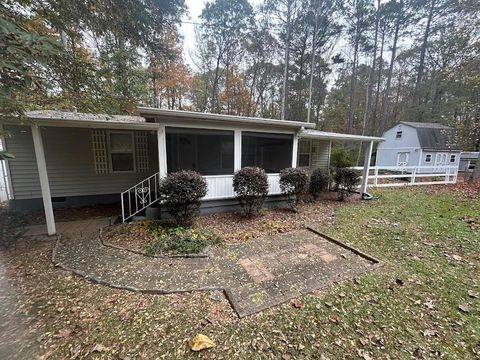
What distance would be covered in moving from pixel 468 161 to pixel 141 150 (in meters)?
27.4

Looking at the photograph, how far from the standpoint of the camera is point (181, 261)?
3.85 m

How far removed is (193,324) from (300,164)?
9.68 m

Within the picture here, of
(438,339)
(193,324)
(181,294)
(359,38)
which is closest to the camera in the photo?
(438,339)

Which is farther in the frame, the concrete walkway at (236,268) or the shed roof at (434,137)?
the shed roof at (434,137)

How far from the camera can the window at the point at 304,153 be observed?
1087 cm

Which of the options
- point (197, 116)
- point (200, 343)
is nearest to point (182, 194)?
point (197, 116)

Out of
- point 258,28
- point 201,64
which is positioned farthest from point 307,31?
point 201,64

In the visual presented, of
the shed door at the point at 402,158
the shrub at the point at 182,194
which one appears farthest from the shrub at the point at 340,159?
the shrub at the point at 182,194

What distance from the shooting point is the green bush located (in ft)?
13.7

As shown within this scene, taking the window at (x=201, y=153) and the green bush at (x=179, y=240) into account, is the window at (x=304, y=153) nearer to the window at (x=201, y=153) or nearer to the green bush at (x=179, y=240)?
the window at (x=201, y=153)

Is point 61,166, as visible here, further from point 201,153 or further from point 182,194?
point 201,153

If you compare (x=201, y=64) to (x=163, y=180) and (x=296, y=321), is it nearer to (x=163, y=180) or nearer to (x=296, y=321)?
(x=163, y=180)

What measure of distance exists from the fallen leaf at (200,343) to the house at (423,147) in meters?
20.2

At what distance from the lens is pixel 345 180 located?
27.9 feet
